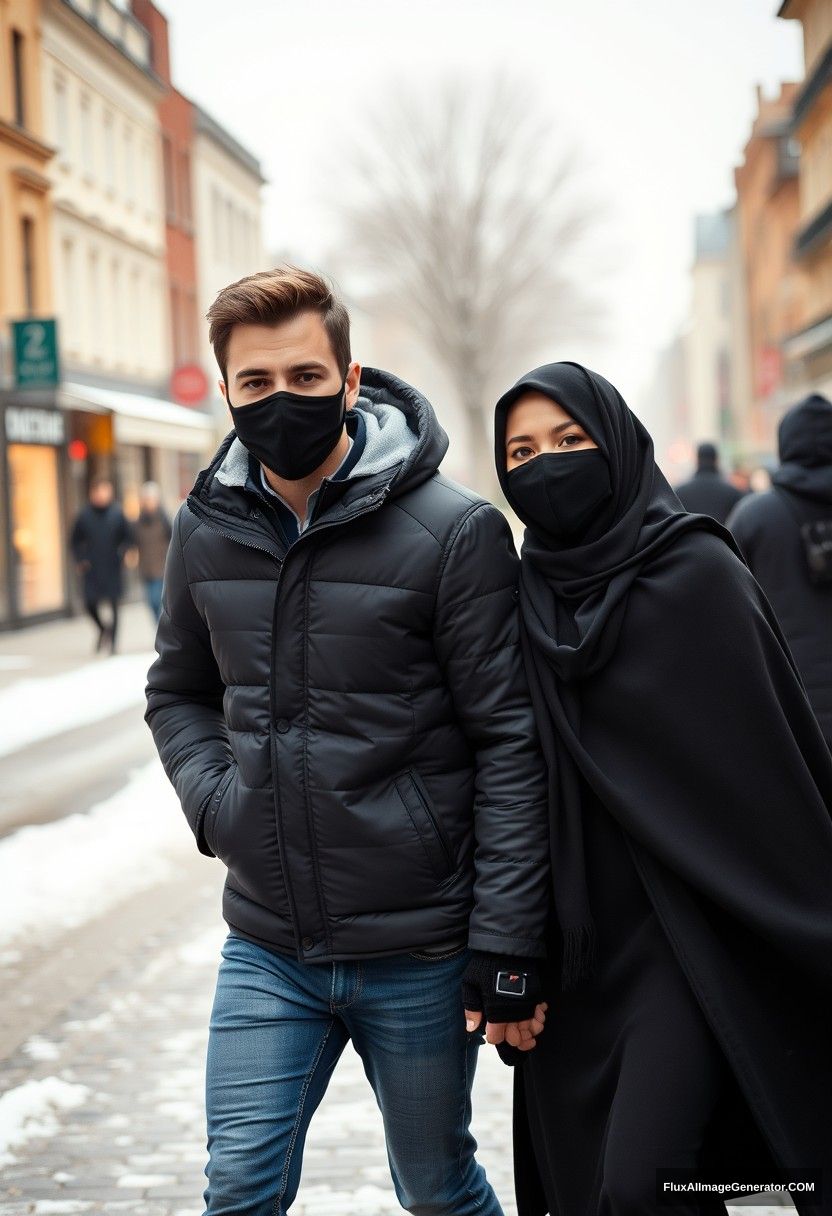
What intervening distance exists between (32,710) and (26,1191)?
10.6 m

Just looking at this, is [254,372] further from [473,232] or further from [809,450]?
[473,232]

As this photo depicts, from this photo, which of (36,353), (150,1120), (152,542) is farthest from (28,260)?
(150,1120)

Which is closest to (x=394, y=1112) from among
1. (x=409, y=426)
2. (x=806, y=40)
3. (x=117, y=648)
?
(x=409, y=426)

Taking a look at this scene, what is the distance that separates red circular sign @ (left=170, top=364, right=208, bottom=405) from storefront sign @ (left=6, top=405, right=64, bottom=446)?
5.55 meters

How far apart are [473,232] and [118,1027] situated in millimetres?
51162

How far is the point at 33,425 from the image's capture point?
83.1 feet

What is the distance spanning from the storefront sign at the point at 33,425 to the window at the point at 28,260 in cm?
246

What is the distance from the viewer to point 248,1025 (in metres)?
2.90

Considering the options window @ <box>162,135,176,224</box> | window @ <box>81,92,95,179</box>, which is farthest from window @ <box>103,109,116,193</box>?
window @ <box>162,135,176,224</box>

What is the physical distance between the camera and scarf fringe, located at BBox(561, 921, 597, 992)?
9.34 feet

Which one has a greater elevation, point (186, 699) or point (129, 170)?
point (129, 170)

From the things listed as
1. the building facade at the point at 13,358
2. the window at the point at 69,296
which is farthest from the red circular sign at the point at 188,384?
the building facade at the point at 13,358

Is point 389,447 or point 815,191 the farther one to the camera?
point 815,191

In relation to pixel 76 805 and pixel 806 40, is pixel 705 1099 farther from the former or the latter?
pixel 806 40
